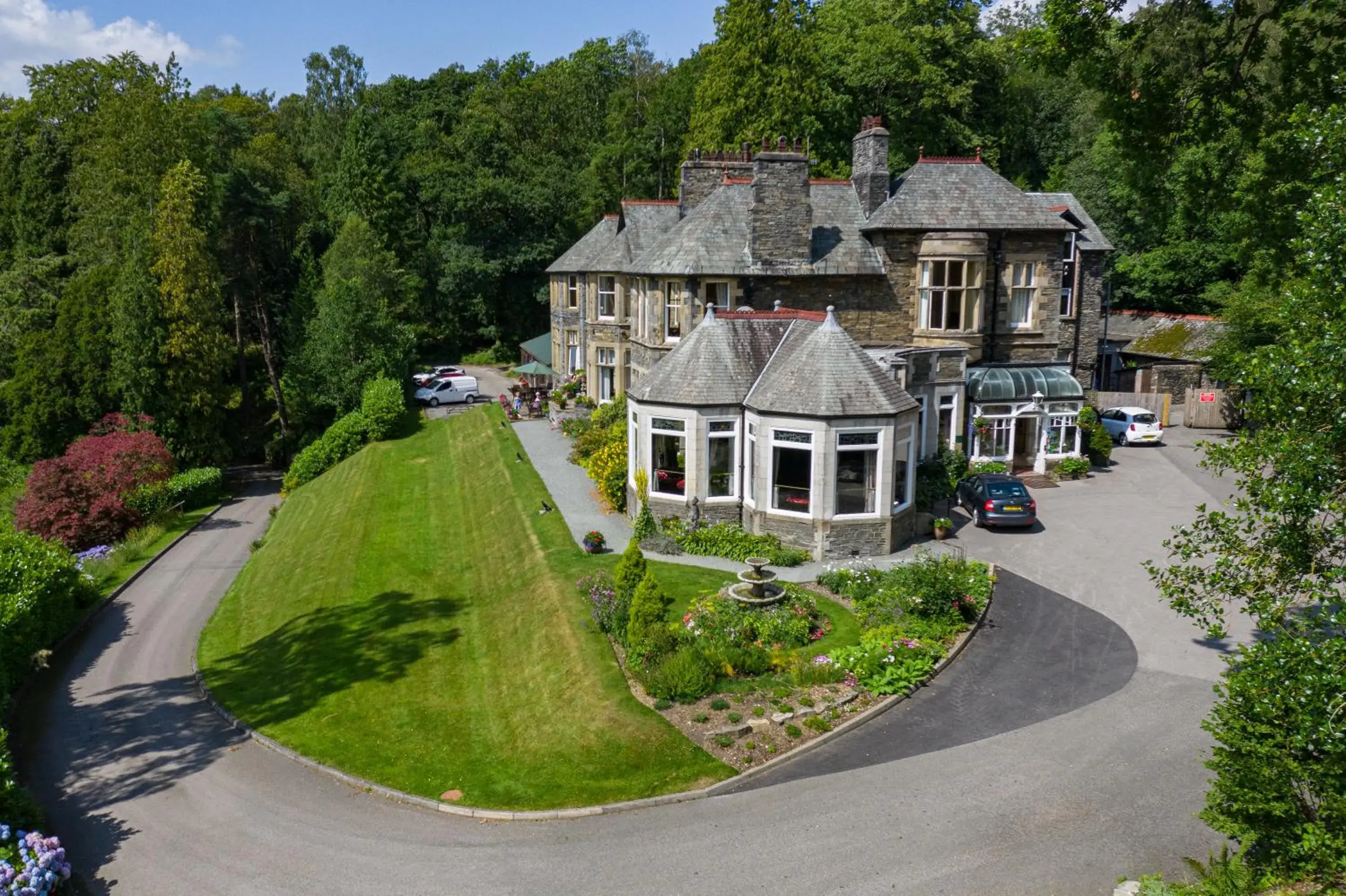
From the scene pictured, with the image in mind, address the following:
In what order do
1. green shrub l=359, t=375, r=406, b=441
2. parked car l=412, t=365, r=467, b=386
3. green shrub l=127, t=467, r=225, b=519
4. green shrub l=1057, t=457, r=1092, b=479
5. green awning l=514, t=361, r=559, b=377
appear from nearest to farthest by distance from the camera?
1. green shrub l=1057, t=457, r=1092, b=479
2. green shrub l=127, t=467, r=225, b=519
3. green shrub l=359, t=375, r=406, b=441
4. green awning l=514, t=361, r=559, b=377
5. parked car l=412, t=365, r=467, b=386

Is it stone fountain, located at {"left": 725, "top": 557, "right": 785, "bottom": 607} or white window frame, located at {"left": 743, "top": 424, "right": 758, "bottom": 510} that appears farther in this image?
white window frame, located at {"left": 743, "top": 424, "right": 758, "bottom": 510}

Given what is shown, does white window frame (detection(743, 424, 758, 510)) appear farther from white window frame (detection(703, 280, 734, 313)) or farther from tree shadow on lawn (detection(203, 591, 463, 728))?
tree shadow on lawn (detection(203, 591, 463, 728))

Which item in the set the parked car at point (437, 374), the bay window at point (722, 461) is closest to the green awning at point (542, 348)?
the parked car at point (437, 374)

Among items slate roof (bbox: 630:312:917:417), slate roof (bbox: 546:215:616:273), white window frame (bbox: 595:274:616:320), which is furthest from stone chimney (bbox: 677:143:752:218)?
slate roof (bbox: 630:312:917:417)

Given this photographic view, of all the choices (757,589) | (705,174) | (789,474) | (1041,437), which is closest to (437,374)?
(705,174)

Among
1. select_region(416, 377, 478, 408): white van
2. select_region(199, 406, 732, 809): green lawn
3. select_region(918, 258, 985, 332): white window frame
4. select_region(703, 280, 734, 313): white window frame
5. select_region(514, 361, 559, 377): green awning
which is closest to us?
select_region(199, 406, 732, 809): green lawn

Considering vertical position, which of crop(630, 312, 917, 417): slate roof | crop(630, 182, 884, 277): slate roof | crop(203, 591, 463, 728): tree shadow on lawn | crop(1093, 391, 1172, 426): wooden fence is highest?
crop(630, 182, 884, 277): slate roof
